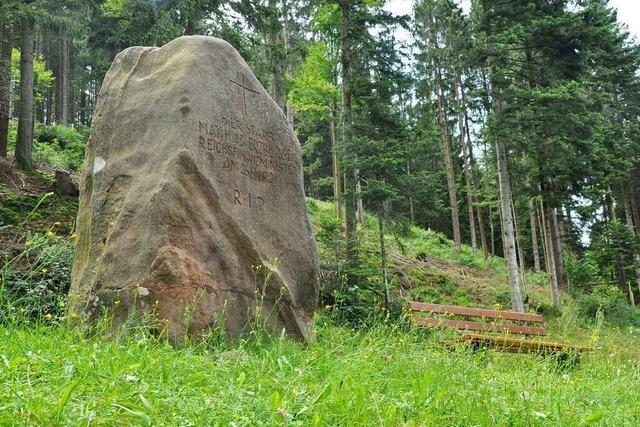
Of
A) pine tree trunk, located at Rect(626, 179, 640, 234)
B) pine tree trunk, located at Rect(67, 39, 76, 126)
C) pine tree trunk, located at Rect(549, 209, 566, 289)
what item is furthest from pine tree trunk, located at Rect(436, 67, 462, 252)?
pine tree trunk, located at Rect(67, 39, 76, 126)

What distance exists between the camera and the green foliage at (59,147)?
15.8 m

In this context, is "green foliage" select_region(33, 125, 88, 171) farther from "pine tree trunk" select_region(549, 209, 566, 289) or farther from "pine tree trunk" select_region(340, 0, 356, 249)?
"pine tree trunk" select_region(549, 209, 566, 289)

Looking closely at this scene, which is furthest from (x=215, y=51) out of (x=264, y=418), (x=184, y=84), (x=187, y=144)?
(x=264, y=418)

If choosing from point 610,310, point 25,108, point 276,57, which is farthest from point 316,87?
point 610,310

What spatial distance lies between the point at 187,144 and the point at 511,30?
9930mm

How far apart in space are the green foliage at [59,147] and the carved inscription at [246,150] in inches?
440

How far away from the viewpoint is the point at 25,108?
13.3m

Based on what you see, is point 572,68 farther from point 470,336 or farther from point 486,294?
point 470,336

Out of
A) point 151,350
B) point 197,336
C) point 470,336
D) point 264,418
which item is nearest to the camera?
point 264,418

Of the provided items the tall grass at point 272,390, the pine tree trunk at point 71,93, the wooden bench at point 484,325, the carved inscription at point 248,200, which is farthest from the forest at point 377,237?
the pine tree trunk at point 71,93

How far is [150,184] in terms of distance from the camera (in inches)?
199

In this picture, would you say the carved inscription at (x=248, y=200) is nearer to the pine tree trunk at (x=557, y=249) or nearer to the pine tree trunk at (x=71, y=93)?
the pine tree trunk at (x=557, y=249)

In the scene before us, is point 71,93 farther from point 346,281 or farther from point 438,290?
point 346,281

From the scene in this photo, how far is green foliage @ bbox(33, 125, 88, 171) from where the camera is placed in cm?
1584
